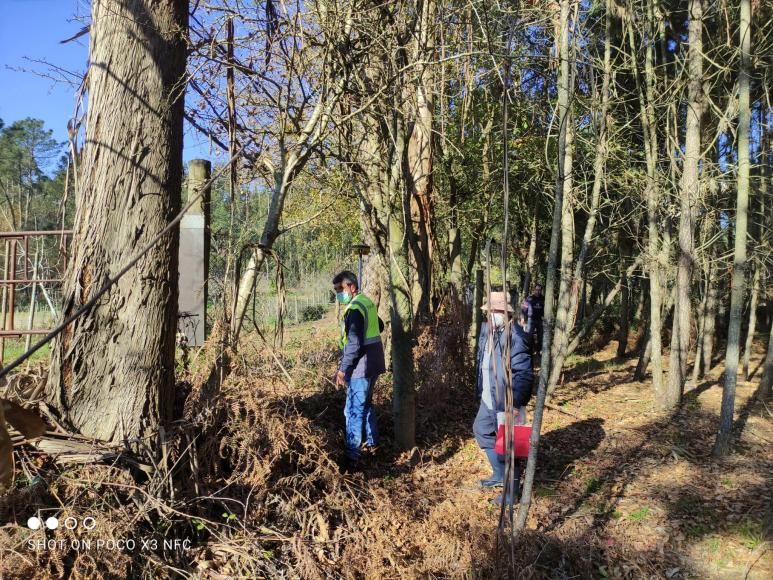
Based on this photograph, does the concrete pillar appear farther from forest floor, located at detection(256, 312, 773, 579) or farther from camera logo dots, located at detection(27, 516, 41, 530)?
camera logo dots, located at detection(27, 516, 41, 530)

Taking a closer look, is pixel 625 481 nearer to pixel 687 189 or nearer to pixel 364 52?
pixel 687 189

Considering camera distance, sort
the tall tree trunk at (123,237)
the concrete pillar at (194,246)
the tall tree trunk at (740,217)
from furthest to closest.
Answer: the concrete pillar at (194,246) → the tall tree trunk at (740,217) → the tall tree trunk at (123,237)

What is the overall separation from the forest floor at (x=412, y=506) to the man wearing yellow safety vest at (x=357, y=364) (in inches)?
8.3

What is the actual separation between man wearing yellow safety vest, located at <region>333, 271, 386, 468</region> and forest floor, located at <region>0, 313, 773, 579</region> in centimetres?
21

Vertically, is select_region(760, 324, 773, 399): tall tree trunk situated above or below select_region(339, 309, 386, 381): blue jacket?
below

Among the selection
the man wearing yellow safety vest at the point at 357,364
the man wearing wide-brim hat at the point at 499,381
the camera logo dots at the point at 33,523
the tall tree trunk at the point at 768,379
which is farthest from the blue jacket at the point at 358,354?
the tall tree trunk at the point at 768,379

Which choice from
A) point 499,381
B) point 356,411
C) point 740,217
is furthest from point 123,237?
point 740,217

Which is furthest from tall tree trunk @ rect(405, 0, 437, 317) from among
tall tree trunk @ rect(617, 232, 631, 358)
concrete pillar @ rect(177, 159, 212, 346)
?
tall tree trunk @ rect(617, 232, 631, 358)

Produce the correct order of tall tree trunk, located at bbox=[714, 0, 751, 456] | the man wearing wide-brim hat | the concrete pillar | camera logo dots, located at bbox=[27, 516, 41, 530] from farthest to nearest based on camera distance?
1. the concrete pillar
2. tall tree trunk, located at bbox=[714, 0, 751, 456]
3. the man wearing wide-brim hat
4. camera logo dots, located at bbox=[27, 516, 41, 530]

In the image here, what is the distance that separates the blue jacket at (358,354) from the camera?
5.21 meters

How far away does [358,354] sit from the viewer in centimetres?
527

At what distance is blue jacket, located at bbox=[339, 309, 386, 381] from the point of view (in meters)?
5.21

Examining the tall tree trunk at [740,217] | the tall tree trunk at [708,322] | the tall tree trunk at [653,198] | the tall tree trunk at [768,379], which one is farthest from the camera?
the tall tree trunk at [708,322]

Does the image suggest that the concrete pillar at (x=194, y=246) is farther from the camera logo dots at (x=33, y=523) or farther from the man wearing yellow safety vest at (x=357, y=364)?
the camera logo dots at (x=33, y=523)
